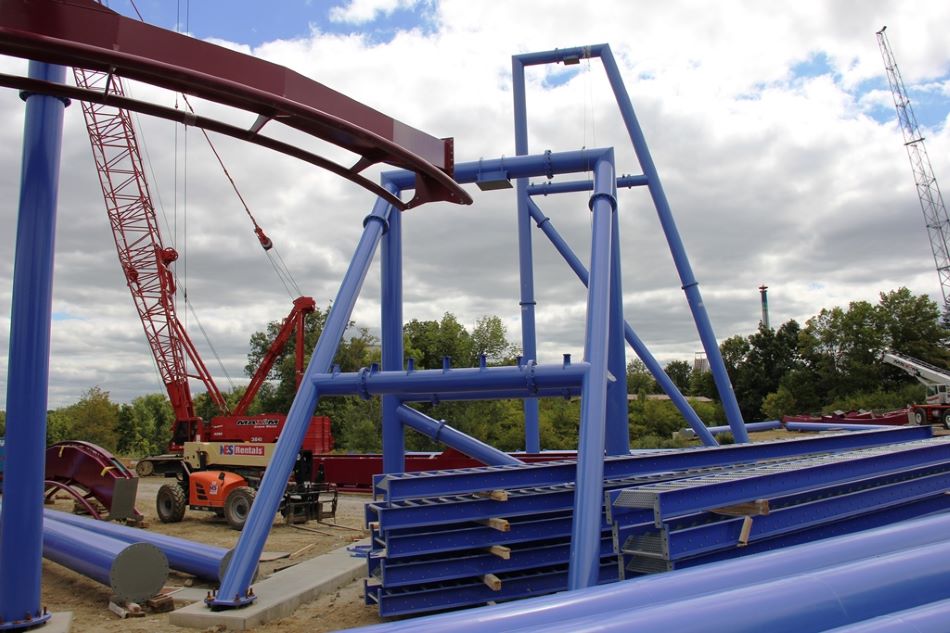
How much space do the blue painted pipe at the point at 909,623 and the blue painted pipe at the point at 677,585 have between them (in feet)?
1.32

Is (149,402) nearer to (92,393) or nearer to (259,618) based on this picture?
(92,393)

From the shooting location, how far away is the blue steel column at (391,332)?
10094 mm

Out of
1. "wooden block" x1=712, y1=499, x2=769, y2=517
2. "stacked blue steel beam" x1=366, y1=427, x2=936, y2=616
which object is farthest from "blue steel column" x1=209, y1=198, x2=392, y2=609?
"wooden block" x1=712, y1=499, x2=769, y2=517

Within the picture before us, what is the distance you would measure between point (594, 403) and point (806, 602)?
4285 millimetres

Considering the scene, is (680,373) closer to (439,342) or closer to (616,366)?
(439,342)

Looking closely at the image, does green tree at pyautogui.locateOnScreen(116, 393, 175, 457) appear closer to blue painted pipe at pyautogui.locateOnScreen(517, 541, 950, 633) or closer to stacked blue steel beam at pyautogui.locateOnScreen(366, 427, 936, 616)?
stacked blue steel beam at pyautogui.locateOnScreen(366, 427, 936, 616)

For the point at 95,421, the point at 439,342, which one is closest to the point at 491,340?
the point at 439,342

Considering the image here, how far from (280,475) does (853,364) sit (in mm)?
59517

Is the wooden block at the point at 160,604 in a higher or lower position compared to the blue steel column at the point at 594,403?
lower

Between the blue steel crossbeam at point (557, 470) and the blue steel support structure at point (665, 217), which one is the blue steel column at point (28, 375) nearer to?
the blue steel crossbeam at point (557, 470)

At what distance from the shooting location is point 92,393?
201 ft

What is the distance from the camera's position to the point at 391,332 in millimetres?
10164

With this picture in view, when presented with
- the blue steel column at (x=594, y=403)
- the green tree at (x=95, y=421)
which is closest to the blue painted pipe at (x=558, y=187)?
the blue steel column at (x=594, y=403)

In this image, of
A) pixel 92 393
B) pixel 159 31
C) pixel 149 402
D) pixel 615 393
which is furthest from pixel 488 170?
pixel 149 402
